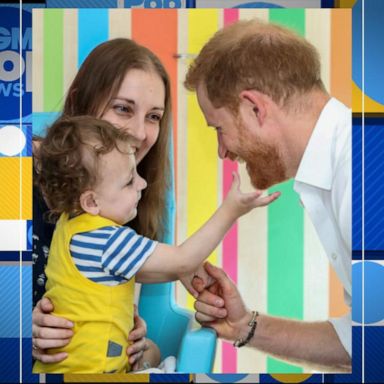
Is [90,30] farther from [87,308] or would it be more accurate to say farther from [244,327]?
[244,327]

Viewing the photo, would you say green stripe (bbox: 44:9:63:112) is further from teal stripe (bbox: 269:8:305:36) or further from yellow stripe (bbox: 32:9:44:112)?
teal stripe (bbox: 269:8:305:36)

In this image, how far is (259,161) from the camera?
2473 millimetres

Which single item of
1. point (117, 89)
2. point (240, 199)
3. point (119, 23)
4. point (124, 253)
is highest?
point (119, 23)

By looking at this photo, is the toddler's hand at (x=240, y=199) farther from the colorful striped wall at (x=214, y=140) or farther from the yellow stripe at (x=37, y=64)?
the yellow stripe at (x=37, y=64)

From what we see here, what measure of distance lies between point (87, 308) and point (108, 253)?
0.67 feet

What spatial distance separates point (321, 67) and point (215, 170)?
0.52m

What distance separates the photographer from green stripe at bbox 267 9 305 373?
2467 mm

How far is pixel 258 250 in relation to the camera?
2467 mm

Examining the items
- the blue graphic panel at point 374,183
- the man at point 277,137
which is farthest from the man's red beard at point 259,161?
the blue graphic panel at point 374,183

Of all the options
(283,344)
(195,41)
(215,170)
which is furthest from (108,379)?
(195,41)

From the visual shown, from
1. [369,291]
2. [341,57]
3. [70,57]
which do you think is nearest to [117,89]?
[70,57]

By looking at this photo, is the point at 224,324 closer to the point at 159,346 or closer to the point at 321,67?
the point at 159,346

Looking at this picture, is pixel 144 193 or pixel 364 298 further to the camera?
pixel 364 298

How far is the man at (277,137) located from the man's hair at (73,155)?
13.5 inches
